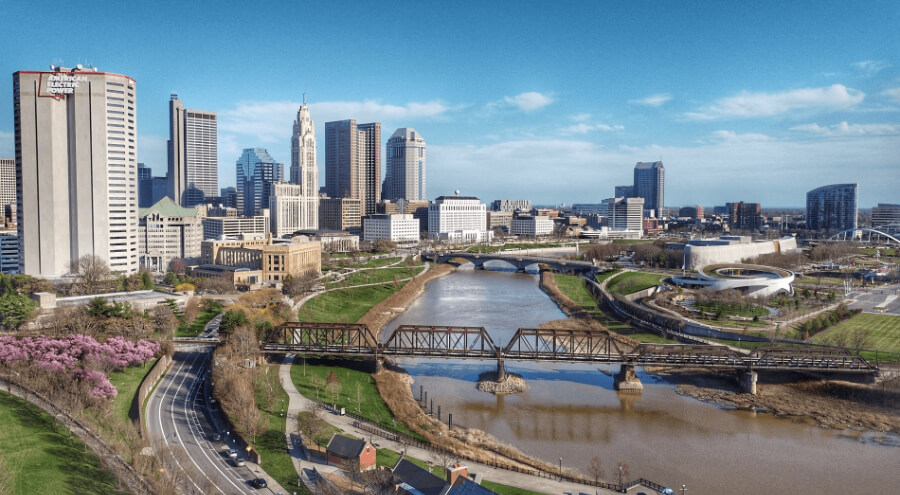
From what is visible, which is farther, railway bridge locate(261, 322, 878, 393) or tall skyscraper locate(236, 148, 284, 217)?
tall skyscraper locate(236, 148, 284, 217)

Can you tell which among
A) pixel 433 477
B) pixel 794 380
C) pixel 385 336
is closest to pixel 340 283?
pixel 385 336

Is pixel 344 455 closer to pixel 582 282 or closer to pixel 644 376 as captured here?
pixel 644 376

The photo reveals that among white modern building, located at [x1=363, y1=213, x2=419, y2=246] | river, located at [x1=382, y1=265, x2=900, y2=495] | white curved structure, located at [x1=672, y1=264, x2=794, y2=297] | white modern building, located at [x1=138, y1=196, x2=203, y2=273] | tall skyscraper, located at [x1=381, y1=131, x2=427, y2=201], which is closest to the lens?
river, located at [x1=382, y1=265, x2=900, y2=495]

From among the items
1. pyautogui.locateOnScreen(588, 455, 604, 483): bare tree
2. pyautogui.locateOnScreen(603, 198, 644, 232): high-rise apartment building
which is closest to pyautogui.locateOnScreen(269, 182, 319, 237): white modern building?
pyautogui.locateOnScreen(603, 198, 644, 232): high-rise apartment building

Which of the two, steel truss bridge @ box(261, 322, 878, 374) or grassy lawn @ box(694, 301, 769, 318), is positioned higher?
grassy lawn @ box(694, 301, 769, 318)

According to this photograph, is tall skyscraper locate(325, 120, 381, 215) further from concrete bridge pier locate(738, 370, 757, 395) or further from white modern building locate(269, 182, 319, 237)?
concrete bridge pier locate(738, 370, 757, 395)

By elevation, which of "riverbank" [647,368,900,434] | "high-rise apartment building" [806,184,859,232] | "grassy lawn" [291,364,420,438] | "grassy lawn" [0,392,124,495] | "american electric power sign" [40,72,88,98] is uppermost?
"american electric power sign" [40,72,88,98]
